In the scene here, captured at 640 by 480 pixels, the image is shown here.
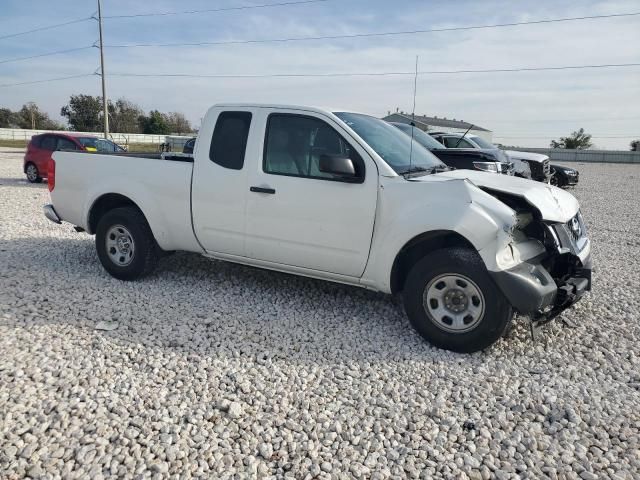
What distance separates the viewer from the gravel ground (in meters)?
2.72

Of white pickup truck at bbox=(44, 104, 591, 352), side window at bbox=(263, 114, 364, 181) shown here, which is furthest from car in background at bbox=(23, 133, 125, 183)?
side window at bbox=(263, 114, 364, 181)

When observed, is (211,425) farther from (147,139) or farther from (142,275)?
(147,139)

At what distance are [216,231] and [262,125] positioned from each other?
1.17m

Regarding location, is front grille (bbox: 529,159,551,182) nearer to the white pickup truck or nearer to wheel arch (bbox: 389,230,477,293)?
the white pickup truck

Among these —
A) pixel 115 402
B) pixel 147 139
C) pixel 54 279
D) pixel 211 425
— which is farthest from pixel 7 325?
pixel 147 139

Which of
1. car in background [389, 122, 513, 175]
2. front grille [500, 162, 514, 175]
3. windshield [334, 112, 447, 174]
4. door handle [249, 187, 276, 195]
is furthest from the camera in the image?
front grille [500, 162, 514, 175]

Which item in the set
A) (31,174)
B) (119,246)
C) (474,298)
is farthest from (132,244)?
(31,174)

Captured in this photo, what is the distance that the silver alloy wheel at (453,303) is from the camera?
393 centimetres

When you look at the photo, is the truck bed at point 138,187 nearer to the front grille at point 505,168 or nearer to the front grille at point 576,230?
the front grille at point 576,230

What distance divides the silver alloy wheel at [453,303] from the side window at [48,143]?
49.9 feet

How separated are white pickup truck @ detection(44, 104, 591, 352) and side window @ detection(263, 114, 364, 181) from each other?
1 cm

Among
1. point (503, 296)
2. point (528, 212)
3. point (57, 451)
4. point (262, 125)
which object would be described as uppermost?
point (262, 125)

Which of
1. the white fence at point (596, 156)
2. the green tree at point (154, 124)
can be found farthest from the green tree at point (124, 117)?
the white fence at point (596, 156)

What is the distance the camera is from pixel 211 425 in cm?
300
